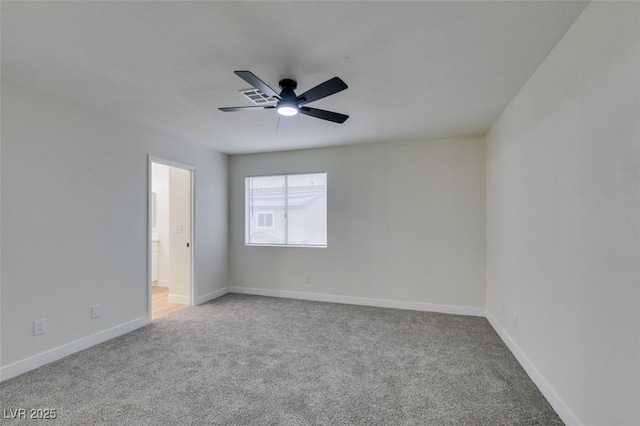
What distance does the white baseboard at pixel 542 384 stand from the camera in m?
1.80

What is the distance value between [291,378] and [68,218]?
8.37ft

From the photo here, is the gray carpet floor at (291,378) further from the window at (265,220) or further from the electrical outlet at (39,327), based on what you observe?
the window at (265,220)

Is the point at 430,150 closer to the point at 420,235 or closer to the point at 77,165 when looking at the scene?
the point at 420,235

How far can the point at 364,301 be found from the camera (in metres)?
4.47

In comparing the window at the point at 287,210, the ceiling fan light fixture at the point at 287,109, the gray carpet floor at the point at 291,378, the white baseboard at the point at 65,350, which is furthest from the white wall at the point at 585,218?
the white baseboard at the point at 65,350

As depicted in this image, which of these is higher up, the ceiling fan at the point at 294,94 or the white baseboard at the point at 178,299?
the ceiling fan at the point at 294,94

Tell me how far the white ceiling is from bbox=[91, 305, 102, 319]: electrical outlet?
6.67ft

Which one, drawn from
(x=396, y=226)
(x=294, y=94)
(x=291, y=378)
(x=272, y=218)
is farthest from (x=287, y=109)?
(x=272, y=218)

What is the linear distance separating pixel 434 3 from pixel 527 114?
57.9 inches

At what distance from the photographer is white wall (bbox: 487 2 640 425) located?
1.33 m

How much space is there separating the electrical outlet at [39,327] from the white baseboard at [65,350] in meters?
0.19

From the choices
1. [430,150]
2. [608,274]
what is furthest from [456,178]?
[608,274]

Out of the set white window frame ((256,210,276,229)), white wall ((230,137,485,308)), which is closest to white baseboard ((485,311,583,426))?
white wall ((230,137,485,308))

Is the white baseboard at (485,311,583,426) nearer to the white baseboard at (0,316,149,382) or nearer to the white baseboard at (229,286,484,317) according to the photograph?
the white baseboard at (229,286,484,317)
